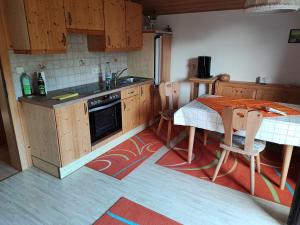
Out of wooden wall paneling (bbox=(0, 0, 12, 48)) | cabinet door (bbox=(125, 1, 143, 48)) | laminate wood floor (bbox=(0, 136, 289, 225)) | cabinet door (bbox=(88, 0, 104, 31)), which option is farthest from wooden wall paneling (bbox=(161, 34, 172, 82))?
wooden wall paneling (bbox=(0, 0, 12, 48))

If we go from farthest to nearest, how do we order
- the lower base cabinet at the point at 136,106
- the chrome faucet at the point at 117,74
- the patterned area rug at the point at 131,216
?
the chrome faucet at the point at 117,74 < the lower base cabinet at the point at 136,106 < the patterned area rug at the point at 131,216

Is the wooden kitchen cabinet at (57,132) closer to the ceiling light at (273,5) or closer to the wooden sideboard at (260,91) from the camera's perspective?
the ceiling light at (273,5)

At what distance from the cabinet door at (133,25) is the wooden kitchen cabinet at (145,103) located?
2.46 ft

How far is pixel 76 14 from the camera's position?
2645mm

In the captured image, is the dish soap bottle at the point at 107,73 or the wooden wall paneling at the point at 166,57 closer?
the dish soap bottle at the point at 107,73

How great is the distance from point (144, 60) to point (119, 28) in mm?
776

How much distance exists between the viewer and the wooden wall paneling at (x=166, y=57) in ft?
12.9

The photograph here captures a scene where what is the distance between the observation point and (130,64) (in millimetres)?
4125

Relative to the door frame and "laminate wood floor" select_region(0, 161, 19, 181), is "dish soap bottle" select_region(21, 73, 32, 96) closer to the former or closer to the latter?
the door frame

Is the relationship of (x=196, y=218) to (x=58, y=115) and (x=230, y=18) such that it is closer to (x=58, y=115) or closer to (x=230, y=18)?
(x=58, y=115)

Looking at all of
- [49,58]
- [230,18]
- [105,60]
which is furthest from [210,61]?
[49,58]

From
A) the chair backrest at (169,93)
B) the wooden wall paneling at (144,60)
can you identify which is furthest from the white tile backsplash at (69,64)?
the chair backrest at (169,93)

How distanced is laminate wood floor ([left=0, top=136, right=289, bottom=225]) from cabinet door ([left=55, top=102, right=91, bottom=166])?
10.1 inches

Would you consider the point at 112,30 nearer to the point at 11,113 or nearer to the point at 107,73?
the point at 107,73
